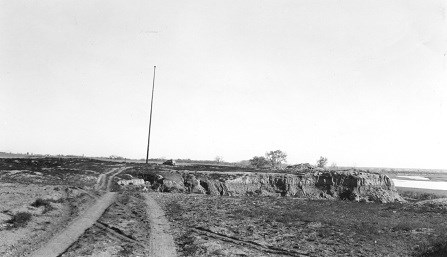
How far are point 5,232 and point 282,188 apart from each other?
4014 cm

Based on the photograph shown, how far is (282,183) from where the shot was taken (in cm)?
5150

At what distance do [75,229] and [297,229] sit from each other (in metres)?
13.8

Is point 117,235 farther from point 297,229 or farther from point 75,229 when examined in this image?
point 297,229

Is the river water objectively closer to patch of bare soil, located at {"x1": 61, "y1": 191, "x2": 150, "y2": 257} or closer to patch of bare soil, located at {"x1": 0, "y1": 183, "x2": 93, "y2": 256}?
patch of bare soil, located at {"x1": 61, "y1": 191, "x2": 150, "y2": 257}

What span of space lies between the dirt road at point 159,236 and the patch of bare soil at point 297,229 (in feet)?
1.67

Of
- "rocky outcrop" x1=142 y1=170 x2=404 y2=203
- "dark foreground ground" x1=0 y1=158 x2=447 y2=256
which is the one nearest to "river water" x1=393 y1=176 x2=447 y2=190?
"rocky outcrop" x1=142 y1=170 x2=404 y2=203

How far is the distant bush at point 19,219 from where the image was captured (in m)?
18.2

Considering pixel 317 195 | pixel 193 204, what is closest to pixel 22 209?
pixel 193 204

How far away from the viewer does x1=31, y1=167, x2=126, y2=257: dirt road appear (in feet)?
50.3

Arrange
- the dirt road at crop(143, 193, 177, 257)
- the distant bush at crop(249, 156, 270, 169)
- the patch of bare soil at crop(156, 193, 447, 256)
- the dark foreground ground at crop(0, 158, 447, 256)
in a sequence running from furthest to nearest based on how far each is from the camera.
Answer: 1. the distant bush at crop(249, 156, 270, 169)
2. the patch of bare soil at crop(156, 193, 447, 256)
3. the dark foreground ground at crop(0, 158, 447, 256)
4. the dirt road at crop(143, 193, 177, 257)

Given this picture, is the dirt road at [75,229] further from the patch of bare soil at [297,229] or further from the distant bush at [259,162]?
the distant bush at [259,162]

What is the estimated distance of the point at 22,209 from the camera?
21.0 m

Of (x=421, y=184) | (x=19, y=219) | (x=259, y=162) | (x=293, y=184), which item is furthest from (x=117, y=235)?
(x=421, y=184)

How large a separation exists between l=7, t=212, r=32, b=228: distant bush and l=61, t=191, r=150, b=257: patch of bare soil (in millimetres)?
3733
